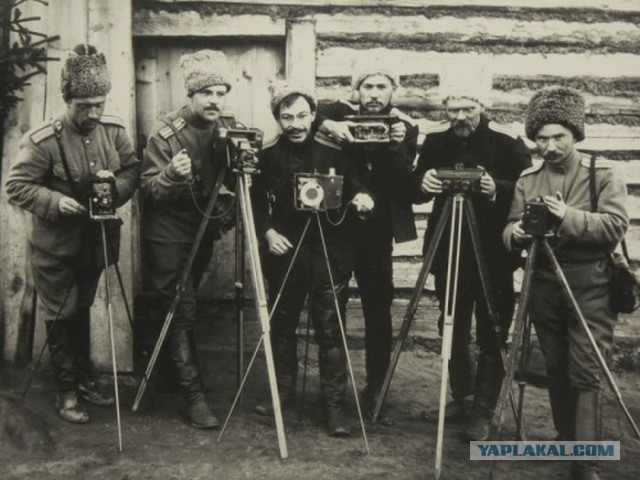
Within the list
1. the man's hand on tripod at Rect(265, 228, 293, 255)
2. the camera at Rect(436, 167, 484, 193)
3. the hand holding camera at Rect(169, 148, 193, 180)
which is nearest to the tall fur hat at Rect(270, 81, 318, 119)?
the hand holding camera at Rect(169, 148, 193, 180)

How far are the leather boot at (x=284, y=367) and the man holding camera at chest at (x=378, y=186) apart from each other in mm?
505

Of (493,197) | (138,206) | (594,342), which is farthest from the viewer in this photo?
(138,206)

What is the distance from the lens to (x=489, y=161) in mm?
4973

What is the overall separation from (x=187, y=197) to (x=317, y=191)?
2.84ft

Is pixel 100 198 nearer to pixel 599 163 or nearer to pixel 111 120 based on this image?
pixel 111 120

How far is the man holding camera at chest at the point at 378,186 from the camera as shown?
4.99 metres

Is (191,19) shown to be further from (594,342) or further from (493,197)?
(594,342)

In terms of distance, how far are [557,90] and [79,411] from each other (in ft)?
11.3

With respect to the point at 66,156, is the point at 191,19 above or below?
above

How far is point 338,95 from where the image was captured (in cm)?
638

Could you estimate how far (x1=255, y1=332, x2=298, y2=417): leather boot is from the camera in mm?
5145

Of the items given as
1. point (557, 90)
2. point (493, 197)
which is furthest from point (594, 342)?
point (557, 90)

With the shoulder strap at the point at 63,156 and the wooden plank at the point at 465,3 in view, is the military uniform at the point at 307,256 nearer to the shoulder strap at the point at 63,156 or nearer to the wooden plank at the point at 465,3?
the shoulder strap at the point at 63,156

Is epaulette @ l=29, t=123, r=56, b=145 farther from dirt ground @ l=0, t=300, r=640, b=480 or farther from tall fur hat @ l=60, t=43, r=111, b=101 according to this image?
dirt ground @ l=0, t=300, r=640, b=480
